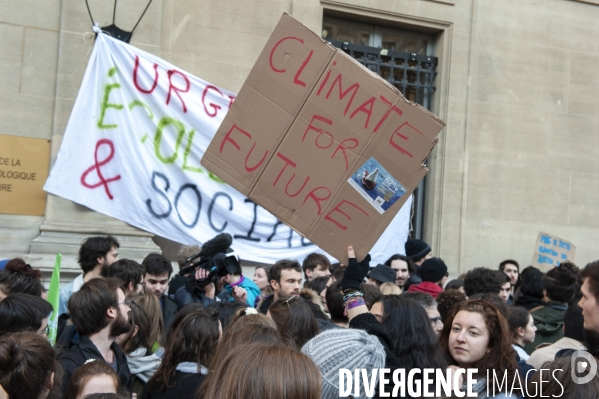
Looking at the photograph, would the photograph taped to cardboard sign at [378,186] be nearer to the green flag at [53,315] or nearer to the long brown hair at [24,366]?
the long brown hair at [24,366]

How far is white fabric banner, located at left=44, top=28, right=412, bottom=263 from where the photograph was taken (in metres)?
7.45

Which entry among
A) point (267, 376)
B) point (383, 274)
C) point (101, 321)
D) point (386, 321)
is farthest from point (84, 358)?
point (383, 274)

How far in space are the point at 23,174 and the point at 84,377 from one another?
5262 mm

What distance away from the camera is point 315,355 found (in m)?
2.48

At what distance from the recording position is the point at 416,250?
8336mm

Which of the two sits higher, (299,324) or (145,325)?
(299,324)

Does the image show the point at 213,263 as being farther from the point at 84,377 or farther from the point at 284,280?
the point at 84,377

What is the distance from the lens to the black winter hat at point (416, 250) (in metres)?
8.30

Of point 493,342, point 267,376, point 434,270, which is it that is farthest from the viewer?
point 434,270

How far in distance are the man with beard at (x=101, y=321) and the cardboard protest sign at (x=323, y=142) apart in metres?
0.92

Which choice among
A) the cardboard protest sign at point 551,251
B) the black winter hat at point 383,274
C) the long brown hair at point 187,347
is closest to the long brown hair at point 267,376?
the long brown hair at point 187,347

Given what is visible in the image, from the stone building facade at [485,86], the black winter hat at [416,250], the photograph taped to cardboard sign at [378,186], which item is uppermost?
the stone building facade at [485,86]

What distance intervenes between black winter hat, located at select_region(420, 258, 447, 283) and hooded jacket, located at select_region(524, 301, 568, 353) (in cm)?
139

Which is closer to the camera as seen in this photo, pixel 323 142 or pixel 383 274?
pixel 323 142
